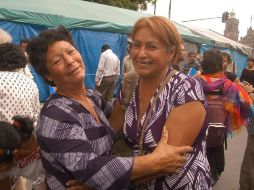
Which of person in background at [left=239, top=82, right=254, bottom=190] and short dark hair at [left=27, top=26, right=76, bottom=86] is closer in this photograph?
short dark hair at [left=27, top=26, right=76, bottom=86]

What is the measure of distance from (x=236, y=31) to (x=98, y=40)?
8721 cm

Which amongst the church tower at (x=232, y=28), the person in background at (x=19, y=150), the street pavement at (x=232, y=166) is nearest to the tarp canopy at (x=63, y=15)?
the street pavement at (x=232, y=166)

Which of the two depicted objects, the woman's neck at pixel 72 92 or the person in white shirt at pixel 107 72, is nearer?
the woman's neck at pixel 72 92

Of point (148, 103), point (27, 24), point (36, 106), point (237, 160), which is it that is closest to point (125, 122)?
point (148, 103)

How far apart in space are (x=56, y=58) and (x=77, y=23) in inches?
308

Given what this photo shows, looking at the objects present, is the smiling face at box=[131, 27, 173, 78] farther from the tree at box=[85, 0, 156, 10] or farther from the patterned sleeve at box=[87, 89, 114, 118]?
the tree at box=[85, 0, 156, 10]

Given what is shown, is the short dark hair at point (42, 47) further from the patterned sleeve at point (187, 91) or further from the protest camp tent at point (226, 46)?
the protest camp tent at point (226, 46)

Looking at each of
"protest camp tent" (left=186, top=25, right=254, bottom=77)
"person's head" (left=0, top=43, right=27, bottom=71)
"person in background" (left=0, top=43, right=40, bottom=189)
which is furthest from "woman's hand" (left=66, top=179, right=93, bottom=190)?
"protest camp tent" (left=186, top=25, right=254, bottom=77)

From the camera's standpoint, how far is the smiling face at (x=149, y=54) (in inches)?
72.7

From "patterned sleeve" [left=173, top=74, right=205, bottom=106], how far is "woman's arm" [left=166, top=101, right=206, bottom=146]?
2 cm

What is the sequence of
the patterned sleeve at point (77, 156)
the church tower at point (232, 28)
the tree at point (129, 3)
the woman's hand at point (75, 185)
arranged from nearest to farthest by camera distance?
the patterned sleeve at point (77, 156), the woman's hand at point (75, 185), the tree at point (129, 3), the church tower at point (232, 28)

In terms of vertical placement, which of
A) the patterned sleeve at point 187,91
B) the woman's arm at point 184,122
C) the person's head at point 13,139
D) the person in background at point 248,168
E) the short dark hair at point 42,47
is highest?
the short dark hair at point 42,47

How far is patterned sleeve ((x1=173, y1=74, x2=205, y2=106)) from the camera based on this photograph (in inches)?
68.7

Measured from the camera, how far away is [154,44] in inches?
72.6
